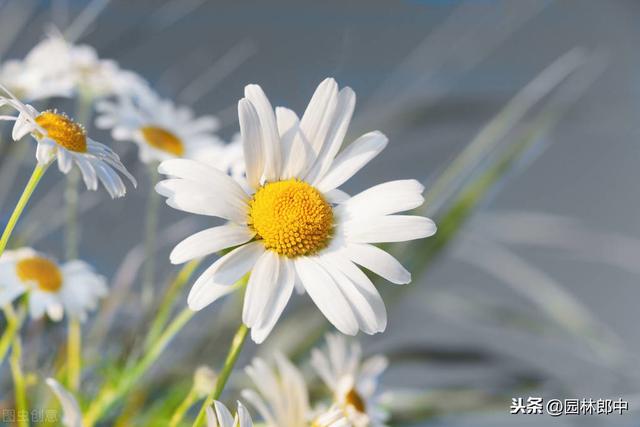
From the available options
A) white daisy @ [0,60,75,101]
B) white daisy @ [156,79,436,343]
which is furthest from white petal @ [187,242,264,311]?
white daisy @ [0,60,75,101]

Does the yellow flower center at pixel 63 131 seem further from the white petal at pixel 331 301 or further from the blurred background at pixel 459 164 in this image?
the blurred background at pixel 459 164

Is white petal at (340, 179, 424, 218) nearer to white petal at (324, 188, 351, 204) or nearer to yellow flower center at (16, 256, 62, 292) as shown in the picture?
white petal at (324, 188, 351, 204)

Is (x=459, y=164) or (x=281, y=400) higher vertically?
(x=459, y=164)

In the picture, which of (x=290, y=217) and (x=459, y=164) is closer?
(x=290, y=217)

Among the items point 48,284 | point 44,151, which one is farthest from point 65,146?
point 48,284

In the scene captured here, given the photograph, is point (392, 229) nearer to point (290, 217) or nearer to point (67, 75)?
point (290, 217)

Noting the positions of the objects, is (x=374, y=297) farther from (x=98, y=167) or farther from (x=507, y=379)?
(x=507, y=379)

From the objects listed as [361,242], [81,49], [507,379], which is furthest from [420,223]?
[507,379]
